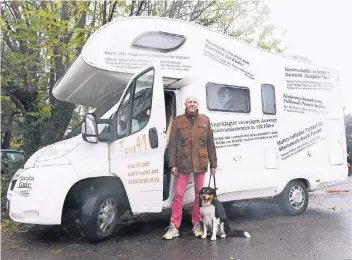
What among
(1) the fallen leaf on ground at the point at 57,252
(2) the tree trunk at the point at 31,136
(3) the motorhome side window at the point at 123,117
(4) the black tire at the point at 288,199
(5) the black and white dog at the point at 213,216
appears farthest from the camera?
(2) the tree trunk at the point at 31,136

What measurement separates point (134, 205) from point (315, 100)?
4.16 metres

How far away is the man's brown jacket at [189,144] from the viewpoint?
581cm

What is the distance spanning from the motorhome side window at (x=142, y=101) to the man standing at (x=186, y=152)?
1.59 ft

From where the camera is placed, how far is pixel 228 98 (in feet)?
21.9

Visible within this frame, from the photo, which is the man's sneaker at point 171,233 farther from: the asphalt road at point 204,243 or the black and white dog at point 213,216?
the black and white dog at point 213,216

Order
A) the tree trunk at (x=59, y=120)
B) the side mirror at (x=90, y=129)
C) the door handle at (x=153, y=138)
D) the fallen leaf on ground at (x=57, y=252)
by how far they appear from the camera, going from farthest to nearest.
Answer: the tree trunk at (x=59, y=120) < the side mirror at (x=90, y=129) < the door handle at (x=153, y=138) < the fallen leaf on ground at (x=57, y=252)

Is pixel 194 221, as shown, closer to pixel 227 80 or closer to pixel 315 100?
pixel 227 80

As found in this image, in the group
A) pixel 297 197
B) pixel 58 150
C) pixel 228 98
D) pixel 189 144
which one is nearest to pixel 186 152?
pixel 189 144

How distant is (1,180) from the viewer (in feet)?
30.7

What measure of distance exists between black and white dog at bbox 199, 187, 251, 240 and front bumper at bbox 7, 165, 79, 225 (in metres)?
1.73

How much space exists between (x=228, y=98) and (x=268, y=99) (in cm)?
89

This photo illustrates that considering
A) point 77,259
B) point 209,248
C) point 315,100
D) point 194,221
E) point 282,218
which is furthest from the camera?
point 315,100

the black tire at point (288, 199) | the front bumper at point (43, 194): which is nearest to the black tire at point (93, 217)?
the front bumper at point (43, 194)

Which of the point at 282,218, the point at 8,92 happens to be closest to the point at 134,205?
the point at 282,218
